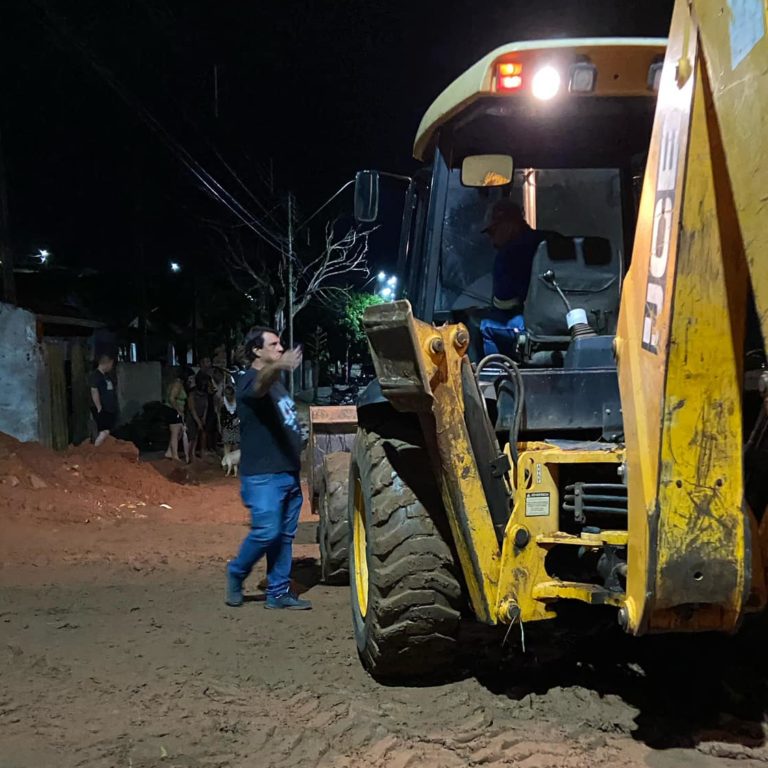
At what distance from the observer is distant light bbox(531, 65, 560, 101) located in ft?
11.7

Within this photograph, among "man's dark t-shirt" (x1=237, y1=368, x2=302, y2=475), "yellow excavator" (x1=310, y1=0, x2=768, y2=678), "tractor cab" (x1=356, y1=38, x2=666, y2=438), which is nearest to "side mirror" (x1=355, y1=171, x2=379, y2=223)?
"yellow excavator" (x1=310, y1=0, x2=768, y2=678)

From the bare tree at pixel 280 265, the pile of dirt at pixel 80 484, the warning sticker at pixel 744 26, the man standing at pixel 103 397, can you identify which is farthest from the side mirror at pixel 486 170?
the bare tree at pixel 280 265

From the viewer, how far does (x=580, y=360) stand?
3822mm

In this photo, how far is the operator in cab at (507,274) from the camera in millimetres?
4328

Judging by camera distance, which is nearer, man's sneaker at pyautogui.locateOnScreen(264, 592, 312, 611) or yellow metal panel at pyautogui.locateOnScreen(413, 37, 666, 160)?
yellow metal panel at pyautogui.locateOnScreen(413, 37, 666, 160)

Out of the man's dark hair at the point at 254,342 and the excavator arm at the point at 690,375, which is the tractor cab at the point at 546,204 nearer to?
the excavator arm at the point at 690,375

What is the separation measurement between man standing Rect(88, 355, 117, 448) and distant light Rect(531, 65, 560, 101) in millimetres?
9080

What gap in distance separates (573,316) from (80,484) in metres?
7.83

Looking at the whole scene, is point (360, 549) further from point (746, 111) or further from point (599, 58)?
point (746, 111)

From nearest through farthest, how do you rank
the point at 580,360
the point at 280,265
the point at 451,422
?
1. the point at 451,422
2. the point at 580,360
3. the point at 280,265

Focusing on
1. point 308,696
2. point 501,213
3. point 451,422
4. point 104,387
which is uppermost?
point 501,213

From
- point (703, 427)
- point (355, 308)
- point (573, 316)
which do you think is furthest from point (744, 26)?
point (355, 308)

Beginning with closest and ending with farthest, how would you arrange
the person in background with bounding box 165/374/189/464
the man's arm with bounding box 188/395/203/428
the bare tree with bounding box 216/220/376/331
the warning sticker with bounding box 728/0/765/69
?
the warning sticker with bounding box 728/0/765/69 < the person in background with bounding box 165/374/189/464 < the man's arm with bounding box 188/395/203/428 < the bare tree with bounding box 216/220/376/331

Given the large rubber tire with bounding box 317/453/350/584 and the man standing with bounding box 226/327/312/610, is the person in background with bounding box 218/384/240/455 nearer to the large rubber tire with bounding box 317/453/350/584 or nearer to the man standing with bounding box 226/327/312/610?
the large rubber tire with bounding box 317/453/350/584
